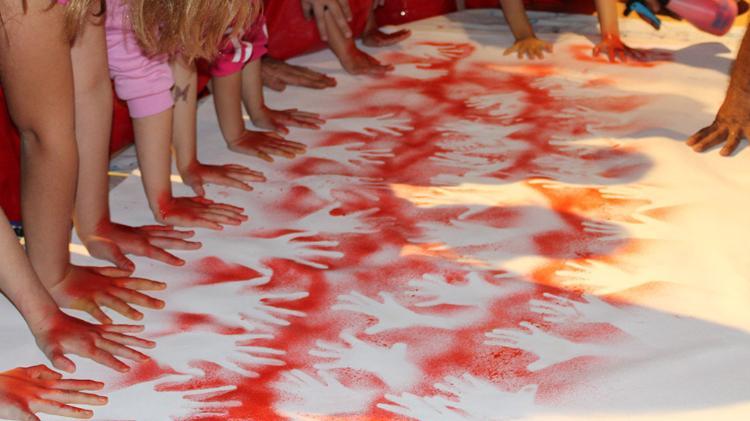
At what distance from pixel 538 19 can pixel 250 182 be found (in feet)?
3.80

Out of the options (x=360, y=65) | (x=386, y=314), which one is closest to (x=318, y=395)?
(x=386, y=314)

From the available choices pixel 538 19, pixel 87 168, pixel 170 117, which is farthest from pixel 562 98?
pixel 87 168

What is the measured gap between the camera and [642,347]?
1.33m

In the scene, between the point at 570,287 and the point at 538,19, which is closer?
the point at 570,287

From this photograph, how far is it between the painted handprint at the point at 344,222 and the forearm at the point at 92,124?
0.32 m

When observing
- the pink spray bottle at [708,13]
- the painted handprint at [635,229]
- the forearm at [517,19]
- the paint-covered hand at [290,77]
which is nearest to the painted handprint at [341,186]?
the painted handprint at [635,229]

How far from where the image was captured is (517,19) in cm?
248

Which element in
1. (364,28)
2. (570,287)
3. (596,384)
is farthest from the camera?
(364,28)

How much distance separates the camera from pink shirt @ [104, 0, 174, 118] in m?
1.48

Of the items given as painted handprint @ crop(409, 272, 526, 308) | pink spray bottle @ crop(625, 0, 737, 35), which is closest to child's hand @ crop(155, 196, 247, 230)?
painted handprint @ crop(409, 272, 526, 308)

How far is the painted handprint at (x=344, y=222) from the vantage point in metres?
1.64

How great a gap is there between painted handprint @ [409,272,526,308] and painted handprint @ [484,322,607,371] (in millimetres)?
82

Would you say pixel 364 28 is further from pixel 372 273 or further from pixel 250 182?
pixel 372 273

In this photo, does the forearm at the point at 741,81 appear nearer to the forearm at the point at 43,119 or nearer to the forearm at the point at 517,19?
the forearm at the point at 517,19
